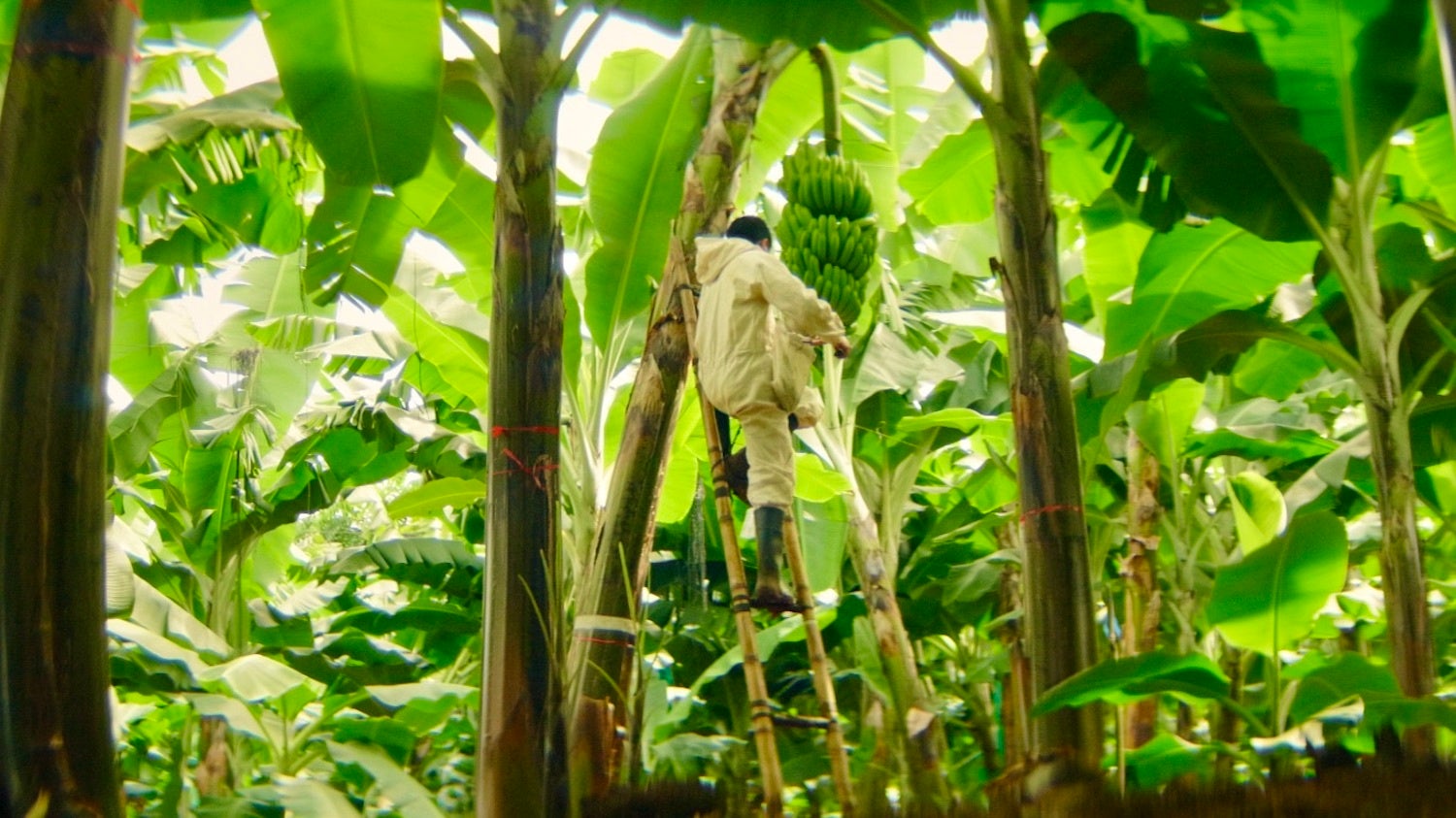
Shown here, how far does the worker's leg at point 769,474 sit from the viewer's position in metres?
2.80

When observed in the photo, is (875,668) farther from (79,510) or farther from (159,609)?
(79,510)

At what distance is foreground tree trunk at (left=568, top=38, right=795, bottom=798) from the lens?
2.98 metres

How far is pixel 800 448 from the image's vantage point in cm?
603

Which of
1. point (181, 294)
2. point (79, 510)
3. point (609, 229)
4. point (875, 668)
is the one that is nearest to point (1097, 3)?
point (609, 229)

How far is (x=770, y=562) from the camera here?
9.06 feet

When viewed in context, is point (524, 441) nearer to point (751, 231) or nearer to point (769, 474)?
point (769, 474)

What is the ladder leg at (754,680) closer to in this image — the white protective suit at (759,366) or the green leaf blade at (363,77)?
the white protective suit at (759,366)

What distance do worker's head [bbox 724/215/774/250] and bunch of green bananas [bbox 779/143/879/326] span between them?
79mm

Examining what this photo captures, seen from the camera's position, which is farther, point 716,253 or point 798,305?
point 716,253

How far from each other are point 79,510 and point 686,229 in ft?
6.03

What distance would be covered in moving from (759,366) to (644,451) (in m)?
0.58

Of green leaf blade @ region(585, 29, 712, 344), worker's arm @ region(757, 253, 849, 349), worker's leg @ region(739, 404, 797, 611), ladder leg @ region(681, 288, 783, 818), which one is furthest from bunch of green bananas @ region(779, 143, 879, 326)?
green leaf blade @ region(585, 29, 712, 344)

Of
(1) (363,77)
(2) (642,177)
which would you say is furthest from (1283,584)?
(1) (363,77)

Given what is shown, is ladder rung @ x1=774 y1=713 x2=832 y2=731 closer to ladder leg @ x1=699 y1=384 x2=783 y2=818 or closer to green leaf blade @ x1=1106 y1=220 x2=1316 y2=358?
ladder leg @ x1=699 y1=384 x2=783 y2=818
